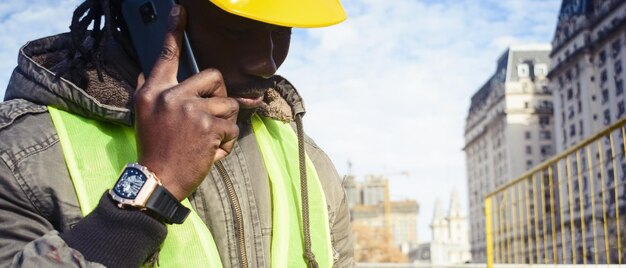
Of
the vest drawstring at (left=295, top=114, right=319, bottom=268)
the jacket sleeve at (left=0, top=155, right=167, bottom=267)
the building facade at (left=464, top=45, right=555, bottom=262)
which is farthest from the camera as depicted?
the building facade at (left=464, top=45, right=555, bottom=262)

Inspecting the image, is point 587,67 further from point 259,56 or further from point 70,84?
point 70,84

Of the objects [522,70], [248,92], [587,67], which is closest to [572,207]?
[248,92]

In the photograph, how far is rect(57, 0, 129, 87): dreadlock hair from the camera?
1501 millimetres

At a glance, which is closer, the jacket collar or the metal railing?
the jacket collar

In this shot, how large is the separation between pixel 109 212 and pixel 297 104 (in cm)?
79

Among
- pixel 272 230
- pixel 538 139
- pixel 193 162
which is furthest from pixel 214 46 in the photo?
pixel 538 139

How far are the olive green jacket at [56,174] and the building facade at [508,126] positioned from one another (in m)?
79.9

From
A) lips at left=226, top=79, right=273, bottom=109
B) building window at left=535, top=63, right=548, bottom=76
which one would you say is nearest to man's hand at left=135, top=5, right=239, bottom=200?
lips at left=226, top=79, right=273, bottom=109

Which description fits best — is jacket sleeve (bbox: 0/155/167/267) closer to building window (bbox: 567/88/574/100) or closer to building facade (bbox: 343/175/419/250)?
building window (bbox: 567/88/574/100)

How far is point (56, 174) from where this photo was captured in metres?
1.38

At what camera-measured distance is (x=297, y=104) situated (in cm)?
197

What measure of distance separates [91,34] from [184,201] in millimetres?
474

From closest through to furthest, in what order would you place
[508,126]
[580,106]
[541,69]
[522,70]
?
[580,106] < [508,126] < [522,70] < [541,69]

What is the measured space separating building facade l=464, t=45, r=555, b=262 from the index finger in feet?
263
